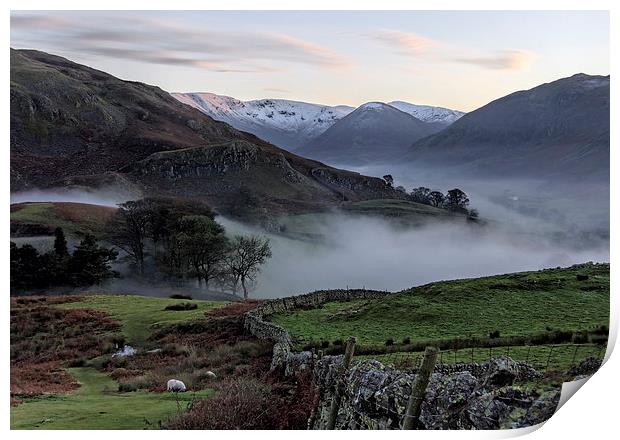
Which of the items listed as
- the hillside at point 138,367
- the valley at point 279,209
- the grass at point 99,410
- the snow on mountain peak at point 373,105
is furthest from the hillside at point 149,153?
the grass at point 99,410

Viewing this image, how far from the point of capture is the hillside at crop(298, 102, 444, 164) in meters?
15.1

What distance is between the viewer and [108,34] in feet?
44.6

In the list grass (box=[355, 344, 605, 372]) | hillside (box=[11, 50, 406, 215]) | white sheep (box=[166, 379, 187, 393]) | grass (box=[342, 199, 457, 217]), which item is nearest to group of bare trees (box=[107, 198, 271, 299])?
hillside (box=[11, 50, 406, 215])


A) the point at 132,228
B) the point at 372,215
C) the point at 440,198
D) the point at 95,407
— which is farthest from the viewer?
the point at 440,198

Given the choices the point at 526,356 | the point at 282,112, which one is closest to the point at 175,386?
the point at 526,356

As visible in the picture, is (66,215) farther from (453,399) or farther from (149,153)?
(453,399)

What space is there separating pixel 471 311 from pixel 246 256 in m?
4.93

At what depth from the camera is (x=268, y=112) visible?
14.9 m

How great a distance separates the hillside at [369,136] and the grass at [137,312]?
14.8 ft

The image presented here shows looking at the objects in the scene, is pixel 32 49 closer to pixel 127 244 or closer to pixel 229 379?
pixel 127 244

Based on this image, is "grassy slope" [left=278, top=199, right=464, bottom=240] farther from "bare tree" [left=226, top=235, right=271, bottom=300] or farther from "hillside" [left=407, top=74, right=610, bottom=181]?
"hillside" [left=407, top=74, right=610, bottom=181]

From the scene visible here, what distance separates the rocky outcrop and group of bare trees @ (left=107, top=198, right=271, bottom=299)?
228 inches

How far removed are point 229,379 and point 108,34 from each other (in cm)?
704

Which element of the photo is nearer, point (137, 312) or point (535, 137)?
point (137, 312)
